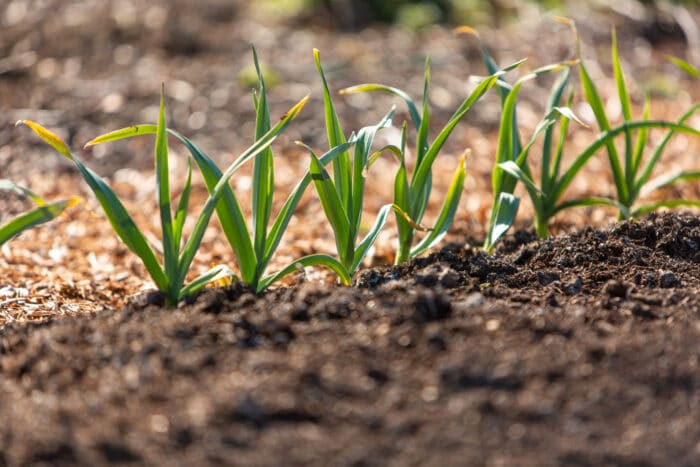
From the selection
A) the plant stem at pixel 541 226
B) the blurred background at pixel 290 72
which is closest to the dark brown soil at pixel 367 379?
the plant stem at pixel 541 226

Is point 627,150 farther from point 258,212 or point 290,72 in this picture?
point 290,72

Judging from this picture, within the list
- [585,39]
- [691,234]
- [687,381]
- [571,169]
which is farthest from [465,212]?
[585,39]

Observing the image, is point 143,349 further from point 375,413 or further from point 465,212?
point 465,212

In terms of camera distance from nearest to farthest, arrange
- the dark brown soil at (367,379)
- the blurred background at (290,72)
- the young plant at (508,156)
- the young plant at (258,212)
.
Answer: the dark brown soil at (367,379)
the young plant at (258,212)
the young plant at (508,156)
the blurred background at (290,72)

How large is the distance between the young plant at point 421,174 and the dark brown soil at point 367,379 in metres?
0.38

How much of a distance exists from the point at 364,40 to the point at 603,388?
480 cm

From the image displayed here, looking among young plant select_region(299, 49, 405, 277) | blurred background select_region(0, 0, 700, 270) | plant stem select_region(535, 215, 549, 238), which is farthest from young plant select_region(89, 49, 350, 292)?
blurred background select_region(0, 0, 700, 270)

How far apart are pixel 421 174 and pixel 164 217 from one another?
87 centimetres

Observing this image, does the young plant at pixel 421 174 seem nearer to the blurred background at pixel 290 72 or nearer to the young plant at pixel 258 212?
the young plant at pixel 258 212

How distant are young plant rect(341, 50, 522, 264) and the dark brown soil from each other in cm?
38

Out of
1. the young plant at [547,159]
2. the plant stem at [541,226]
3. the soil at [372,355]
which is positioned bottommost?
the plant stem at [541,226]

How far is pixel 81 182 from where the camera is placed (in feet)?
14.4

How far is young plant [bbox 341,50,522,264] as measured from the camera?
2.57 meters

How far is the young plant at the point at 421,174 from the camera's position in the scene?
2568 mm
